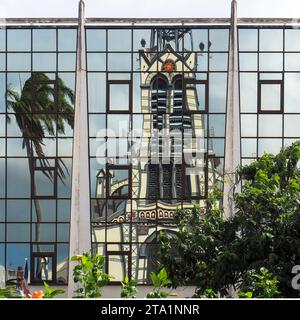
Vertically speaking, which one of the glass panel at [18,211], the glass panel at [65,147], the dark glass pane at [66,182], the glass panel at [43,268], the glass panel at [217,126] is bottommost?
the glass panel at [43,268]

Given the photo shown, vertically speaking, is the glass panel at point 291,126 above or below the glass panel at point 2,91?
below

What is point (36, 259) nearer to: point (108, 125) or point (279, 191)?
point (108, 125)

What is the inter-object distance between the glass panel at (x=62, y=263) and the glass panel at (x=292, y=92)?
28.0ft

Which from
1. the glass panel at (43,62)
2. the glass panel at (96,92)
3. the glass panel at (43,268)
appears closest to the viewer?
the glass panel at (43,268)

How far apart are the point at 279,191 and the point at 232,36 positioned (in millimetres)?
11693

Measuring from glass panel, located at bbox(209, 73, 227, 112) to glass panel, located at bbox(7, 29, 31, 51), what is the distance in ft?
20.0

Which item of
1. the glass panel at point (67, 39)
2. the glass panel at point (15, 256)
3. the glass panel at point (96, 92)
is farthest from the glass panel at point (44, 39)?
the glass panel at point (15, 256)

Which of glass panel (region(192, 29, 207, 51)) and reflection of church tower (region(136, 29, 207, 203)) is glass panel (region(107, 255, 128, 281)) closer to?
reflection of church tower (region(136, 29, 207, 203))

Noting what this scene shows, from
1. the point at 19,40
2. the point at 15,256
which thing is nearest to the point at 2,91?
the point at 19,40

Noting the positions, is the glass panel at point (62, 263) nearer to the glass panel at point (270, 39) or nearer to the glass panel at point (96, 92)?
the glass panel at point (96, 92)

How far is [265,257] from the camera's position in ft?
59.8

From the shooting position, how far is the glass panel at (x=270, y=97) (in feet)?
100.0

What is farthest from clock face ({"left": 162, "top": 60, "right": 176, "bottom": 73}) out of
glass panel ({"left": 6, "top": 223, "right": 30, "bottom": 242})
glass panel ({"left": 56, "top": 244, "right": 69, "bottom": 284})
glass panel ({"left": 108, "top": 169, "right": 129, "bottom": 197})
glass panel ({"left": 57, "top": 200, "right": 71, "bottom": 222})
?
glass panel ({"left": 6, "top": 223, "right": 30, "bottom": 242})

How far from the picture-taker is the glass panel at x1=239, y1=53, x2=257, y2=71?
3033 cm
